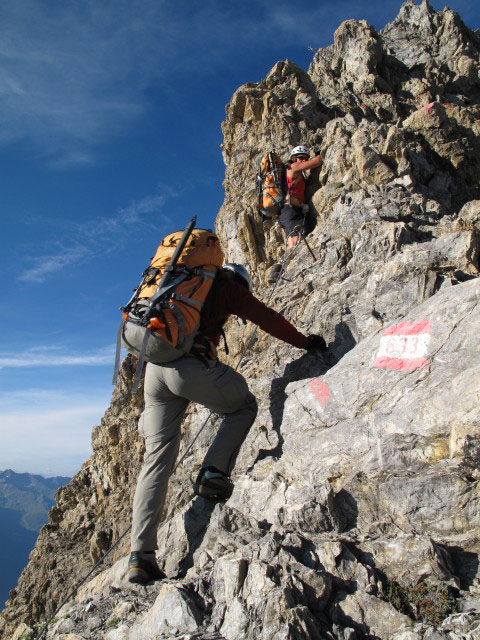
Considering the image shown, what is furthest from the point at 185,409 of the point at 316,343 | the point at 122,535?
the point at 316,343

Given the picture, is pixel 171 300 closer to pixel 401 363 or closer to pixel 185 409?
pixel 185 409

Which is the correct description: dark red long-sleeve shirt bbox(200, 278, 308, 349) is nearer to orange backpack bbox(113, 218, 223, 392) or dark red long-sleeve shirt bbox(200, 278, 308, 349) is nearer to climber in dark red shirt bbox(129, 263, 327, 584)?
climber in dark red shirt bbox(129, 263, 327, 584)

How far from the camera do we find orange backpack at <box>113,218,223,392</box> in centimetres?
616

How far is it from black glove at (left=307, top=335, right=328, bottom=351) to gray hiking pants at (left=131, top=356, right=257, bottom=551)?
1.94 metres

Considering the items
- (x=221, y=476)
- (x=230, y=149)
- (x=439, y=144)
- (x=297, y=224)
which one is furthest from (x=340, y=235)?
(x=230, y=149)

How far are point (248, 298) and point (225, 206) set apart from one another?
16.6 m

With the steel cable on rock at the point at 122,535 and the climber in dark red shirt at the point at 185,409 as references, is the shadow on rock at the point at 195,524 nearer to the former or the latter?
the climber in dark red shirt at the point at 185,409

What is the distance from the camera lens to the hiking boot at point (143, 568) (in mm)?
5648

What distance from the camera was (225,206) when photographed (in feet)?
75.2

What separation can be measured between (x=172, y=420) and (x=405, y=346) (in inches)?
146

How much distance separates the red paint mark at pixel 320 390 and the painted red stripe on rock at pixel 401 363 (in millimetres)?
907

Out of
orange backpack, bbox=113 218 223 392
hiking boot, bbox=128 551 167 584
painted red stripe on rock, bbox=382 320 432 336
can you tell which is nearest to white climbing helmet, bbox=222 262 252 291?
orange backpack, bbox=113 218 223 392

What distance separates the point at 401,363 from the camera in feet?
21.0

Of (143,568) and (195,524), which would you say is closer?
(143,568)
